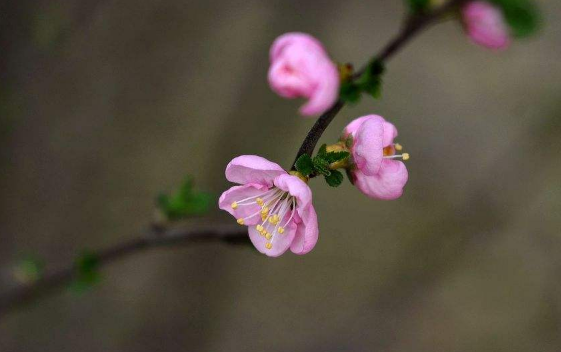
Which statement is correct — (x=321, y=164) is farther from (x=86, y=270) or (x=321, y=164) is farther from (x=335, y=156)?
(x=86, y=270)

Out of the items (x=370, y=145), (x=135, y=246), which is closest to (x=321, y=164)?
(x=370, y=145)

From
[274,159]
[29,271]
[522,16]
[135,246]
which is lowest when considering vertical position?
[522,16]

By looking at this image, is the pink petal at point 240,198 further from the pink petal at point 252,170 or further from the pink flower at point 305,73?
the pink flower at point 305,73

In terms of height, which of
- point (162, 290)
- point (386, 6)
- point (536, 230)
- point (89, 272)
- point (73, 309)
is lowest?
point (536, 230)

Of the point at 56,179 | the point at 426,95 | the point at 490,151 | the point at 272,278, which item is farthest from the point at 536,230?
the point at 56,179

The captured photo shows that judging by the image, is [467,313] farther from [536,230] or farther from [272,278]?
[272,278]
